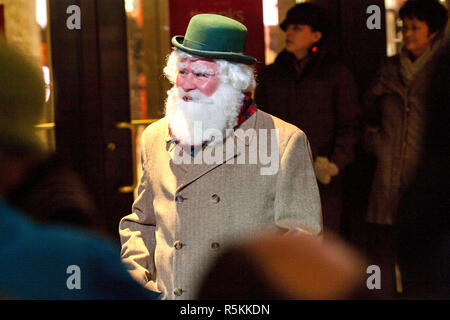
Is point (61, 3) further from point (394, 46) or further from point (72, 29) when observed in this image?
point (394, 46)

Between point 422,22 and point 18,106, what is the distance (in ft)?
8.23

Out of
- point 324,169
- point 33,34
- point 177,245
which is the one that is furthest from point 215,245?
point 33,34

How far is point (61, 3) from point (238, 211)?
218 centimetres

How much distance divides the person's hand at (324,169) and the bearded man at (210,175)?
4.44 feet

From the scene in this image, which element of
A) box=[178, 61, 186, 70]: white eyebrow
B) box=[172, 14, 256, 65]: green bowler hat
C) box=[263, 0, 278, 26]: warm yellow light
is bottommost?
box=[178, 61, 186, 70]: white eyebrow

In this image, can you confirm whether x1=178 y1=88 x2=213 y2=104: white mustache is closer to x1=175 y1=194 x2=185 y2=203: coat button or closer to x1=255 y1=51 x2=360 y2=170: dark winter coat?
x1=175 y1=194 x2=185 y2=203: coat button

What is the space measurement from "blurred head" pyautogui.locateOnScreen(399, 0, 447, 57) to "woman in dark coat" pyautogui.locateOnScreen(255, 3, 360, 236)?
0.44m

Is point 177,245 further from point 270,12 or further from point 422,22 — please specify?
point 422,22

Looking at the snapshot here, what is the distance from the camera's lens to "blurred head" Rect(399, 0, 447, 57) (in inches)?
159

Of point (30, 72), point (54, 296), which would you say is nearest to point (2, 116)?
point (30, 72)

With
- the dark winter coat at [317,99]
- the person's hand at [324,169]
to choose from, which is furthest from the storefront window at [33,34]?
the person's hand at [324,169]

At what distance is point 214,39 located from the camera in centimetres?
271

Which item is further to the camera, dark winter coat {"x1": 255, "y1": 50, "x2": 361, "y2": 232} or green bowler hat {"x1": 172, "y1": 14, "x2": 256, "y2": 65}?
dark winter coat {"x1": 255, "y1": 50, "x2": 361, "y2": 232}

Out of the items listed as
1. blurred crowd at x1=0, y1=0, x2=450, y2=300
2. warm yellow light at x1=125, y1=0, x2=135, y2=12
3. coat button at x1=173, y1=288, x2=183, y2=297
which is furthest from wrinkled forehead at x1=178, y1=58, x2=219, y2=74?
warm yellow light at x1=125, y1=0, x2=135, y2=12
